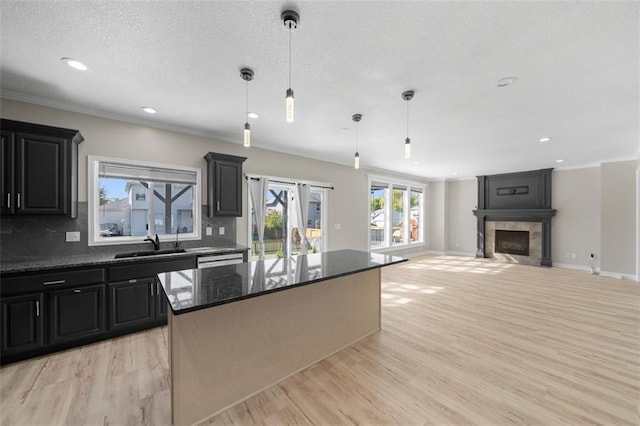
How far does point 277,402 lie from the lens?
6.51 ft

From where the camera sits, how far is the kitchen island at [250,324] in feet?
5.74

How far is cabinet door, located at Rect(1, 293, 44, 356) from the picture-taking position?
95.8 inches

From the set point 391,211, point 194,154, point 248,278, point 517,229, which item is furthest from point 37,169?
point 517,229

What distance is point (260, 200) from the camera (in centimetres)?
470

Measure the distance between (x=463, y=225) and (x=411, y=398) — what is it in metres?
8.09

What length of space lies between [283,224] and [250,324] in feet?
10.6

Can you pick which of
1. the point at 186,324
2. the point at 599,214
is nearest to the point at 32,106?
the point at 186,324

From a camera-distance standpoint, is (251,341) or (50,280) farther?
(50,280)

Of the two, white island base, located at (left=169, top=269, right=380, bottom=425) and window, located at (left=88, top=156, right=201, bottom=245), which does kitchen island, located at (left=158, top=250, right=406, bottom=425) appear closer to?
white island base, located at (left=169, top=269, right=380, bottom=425)

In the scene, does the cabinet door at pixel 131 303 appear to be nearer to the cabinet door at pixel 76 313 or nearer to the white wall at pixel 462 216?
the cabinet door at pixel 76 313

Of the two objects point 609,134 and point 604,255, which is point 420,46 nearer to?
point 609,134

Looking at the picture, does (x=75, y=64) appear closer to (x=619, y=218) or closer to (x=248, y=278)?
(x=248, y=278)

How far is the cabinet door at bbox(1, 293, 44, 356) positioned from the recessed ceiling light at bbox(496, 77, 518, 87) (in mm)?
4943

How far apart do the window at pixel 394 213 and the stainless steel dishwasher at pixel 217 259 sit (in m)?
4.07
